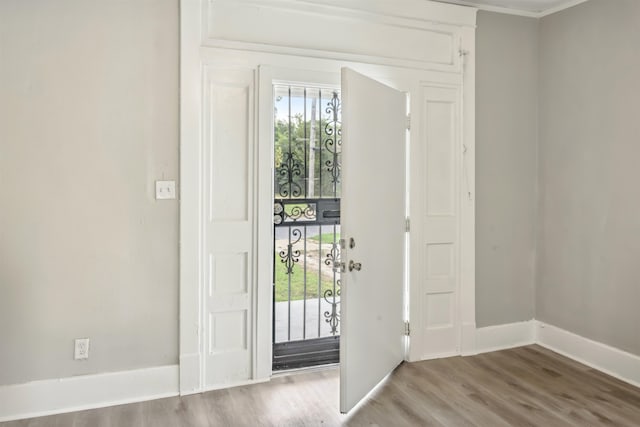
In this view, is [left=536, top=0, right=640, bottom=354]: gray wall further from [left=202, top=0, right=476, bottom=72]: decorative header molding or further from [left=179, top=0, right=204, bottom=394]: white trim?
[left=179, top=0, right=204, bottom=394]: white trim

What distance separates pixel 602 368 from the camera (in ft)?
11.0

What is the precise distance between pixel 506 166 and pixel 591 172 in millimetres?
612

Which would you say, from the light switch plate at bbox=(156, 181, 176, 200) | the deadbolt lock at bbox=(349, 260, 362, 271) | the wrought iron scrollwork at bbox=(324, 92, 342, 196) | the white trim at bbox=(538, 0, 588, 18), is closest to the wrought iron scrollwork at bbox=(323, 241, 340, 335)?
the wrought iron scrollwork at bbox=(324, 92, 342, 196)

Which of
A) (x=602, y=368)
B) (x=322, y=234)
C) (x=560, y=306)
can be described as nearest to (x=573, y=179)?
(x=560, y=306)

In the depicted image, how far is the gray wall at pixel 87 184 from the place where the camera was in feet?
8.66

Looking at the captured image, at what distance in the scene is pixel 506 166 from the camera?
383cm

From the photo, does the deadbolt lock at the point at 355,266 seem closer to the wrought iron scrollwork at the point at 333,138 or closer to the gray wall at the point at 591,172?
the wrought iron scrollwork at the point at 333,138

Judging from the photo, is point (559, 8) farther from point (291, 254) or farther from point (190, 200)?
point (190, 200)

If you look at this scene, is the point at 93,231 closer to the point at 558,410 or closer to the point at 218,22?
the point at 218,22

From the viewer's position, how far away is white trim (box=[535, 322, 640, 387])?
10.4 ft

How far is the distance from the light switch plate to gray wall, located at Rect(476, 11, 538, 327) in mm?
2333

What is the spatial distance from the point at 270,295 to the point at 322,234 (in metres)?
0.77

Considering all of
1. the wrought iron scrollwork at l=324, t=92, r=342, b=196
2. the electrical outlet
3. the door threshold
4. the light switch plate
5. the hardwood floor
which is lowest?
the hardwood floor

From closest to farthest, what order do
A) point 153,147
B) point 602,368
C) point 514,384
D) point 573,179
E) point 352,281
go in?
1. point 352,281
2. point 153,147
3. point 514,384
4. point 602,368
5. point 573,179
